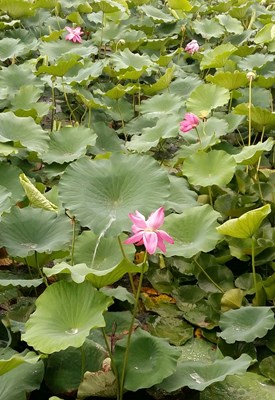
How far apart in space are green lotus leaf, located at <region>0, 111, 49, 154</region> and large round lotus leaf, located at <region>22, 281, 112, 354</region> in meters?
0.84

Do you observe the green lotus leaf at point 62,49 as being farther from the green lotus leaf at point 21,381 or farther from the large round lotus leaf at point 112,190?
the green lotus leaf at point 21,381

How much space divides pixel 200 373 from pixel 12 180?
865 mm

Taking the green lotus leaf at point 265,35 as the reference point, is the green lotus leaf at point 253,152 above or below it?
above

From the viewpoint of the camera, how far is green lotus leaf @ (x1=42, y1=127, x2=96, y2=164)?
2150mm

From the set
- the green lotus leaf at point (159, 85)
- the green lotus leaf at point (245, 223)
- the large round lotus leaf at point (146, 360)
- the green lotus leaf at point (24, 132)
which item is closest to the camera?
the large round lotus leaf at point (146, 360)

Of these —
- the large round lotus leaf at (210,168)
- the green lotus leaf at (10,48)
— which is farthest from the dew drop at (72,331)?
the green lotus leaf at (10,48)

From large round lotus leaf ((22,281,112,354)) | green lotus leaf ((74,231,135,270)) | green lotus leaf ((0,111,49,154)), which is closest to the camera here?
large round lotus leaf ((22,281,112,354))

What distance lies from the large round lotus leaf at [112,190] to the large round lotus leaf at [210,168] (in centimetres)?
46

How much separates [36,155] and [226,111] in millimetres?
1019

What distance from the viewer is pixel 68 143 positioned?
7.23ft

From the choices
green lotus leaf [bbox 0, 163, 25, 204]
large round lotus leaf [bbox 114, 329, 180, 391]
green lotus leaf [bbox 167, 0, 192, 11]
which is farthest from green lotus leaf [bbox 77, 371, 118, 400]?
green lotus leaf [bbox 167, 0, 192, 11]

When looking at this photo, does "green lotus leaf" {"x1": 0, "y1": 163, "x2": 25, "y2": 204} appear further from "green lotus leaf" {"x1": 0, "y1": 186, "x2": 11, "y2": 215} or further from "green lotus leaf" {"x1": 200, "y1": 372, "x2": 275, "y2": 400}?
"green lotus leaf" {"x1": 200, "y1": 372, "x2": 275, "y2": 400}

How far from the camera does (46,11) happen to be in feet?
12.6

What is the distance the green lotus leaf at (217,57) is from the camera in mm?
Result: 2869
